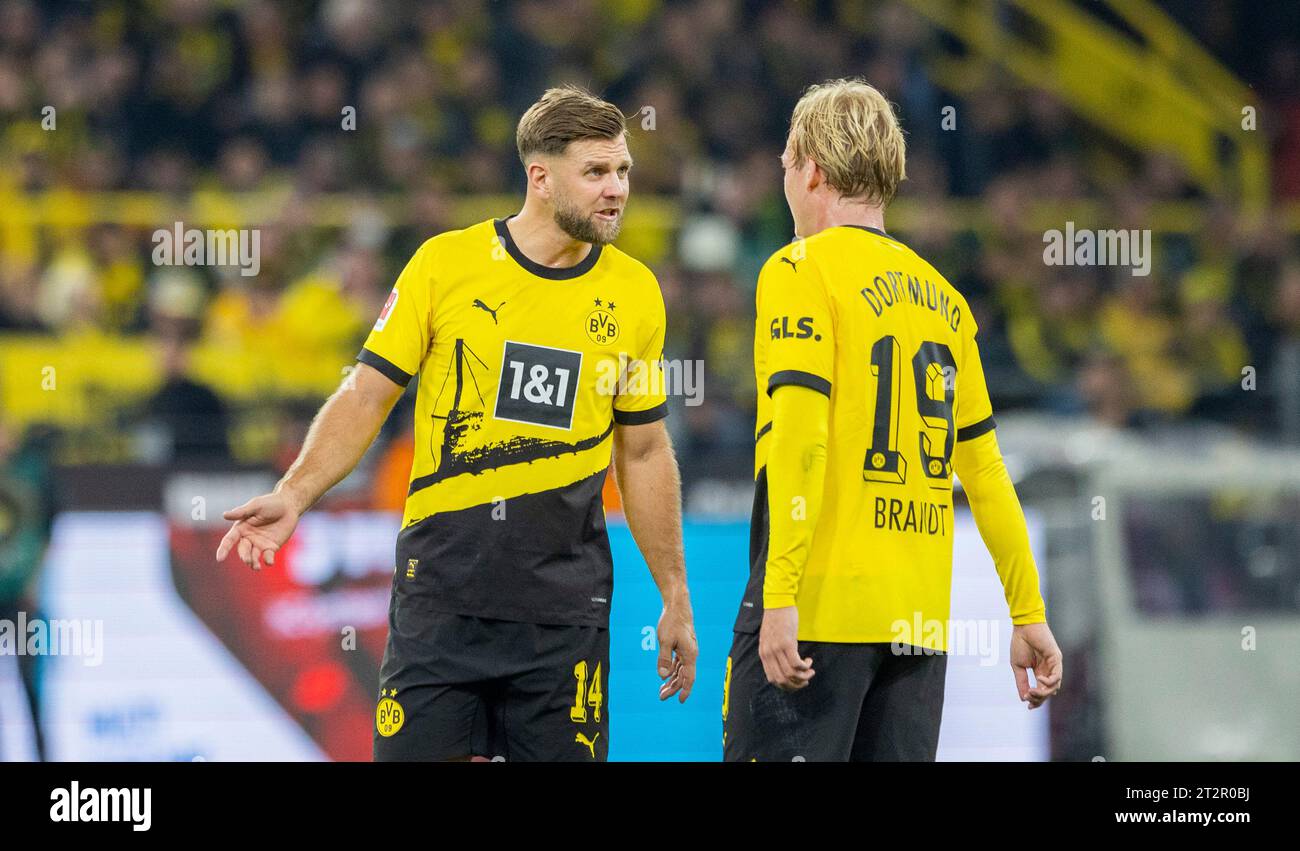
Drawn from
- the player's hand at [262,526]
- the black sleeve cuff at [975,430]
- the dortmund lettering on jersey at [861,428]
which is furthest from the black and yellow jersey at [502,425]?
the black sleeve cuff at [975,430]

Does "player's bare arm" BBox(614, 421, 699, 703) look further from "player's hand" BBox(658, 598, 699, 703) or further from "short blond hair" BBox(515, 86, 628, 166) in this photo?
"short blond hair" BBox(515, 86, 628, 166)

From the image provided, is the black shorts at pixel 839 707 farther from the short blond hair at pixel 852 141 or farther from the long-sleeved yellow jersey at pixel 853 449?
the short blond hair at pixel 852 141

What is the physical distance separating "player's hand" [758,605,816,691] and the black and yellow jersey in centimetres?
80

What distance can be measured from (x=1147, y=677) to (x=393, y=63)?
23.4 ft

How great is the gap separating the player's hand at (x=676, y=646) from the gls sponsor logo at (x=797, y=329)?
1026 millimetres

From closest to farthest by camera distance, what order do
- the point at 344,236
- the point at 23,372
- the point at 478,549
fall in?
the point at 478,549
the point at 23,372
the point at 344,236

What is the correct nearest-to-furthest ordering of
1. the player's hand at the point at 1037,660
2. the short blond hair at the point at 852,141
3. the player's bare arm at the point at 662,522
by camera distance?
the short blond hair at the point at 852,141, the player's hand at the point at 1037,660, the player's bare arm at the point at 662,522

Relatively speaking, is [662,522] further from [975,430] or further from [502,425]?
[975,430]

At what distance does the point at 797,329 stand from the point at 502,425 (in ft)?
3.12

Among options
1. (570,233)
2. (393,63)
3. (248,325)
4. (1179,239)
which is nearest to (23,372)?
(248,325)

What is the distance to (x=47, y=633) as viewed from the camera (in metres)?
6.83

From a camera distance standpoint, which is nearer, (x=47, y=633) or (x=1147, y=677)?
(x=47, y=633)

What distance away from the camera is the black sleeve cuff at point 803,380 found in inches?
141
